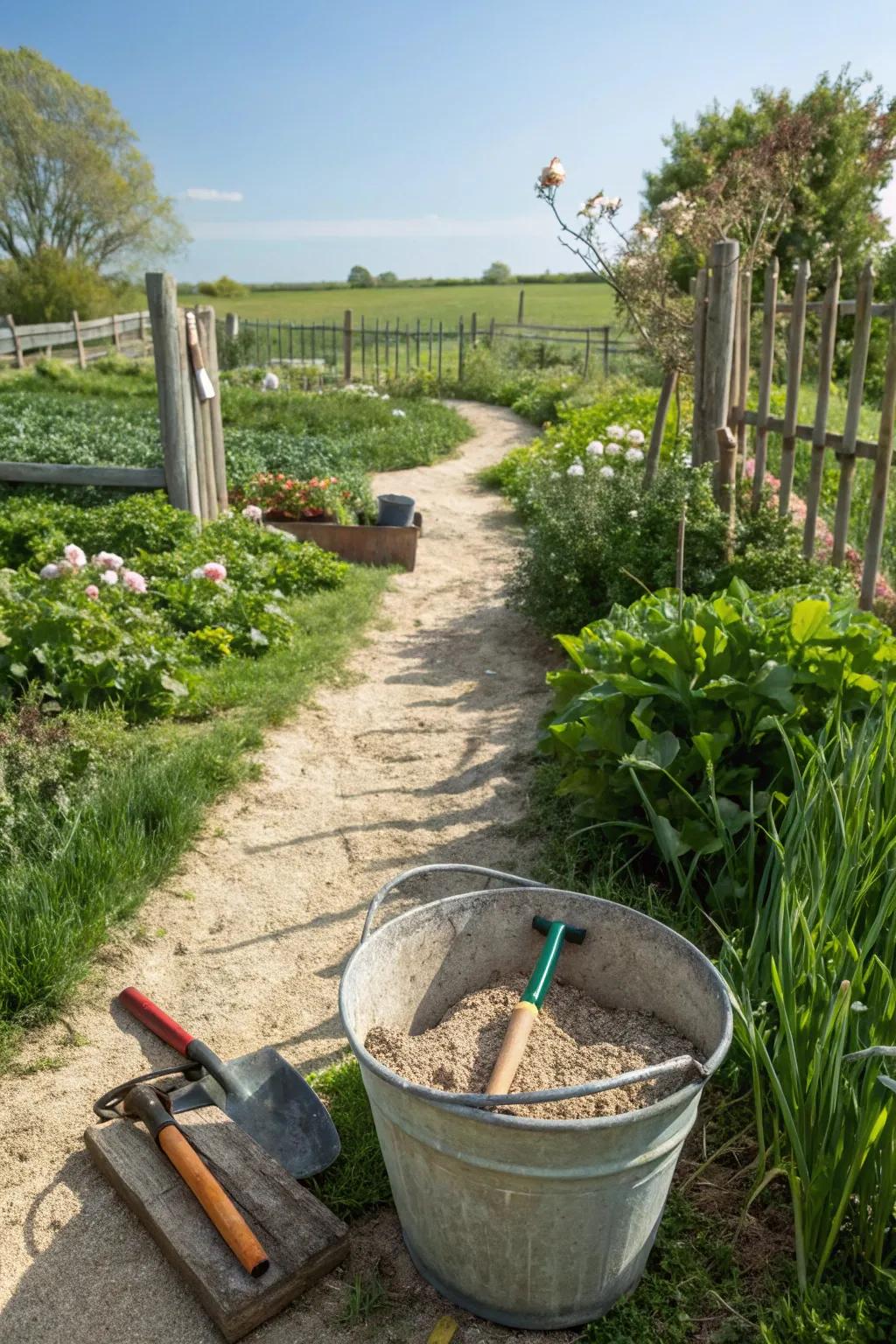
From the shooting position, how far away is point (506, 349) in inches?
949

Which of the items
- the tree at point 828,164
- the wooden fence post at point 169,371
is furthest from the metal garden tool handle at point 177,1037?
the tree at point 828,164

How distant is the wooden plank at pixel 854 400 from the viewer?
17.2 ft

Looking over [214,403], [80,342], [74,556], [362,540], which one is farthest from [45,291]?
[74,556]

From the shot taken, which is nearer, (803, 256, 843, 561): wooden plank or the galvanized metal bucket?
the galvanized metal bucket

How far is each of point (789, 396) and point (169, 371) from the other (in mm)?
4388

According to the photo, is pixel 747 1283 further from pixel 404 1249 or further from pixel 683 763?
pixel 683 763

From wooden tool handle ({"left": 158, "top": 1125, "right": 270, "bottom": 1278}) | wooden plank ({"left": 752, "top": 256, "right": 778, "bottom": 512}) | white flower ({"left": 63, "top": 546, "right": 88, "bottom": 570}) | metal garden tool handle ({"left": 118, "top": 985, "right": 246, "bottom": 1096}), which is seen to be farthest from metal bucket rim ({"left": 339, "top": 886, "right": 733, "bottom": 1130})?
wooden plank ({"left": 752, "top": 256, "right": 778, "bottom": 512})

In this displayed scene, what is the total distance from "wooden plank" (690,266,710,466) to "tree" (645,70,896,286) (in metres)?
12.4

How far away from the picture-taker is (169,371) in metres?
7.27

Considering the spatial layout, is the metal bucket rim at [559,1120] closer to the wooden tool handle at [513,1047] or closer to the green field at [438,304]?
the wooden tool handle at [513,1047]

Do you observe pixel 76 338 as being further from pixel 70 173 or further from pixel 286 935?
pixel 286 935

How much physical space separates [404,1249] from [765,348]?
17.9ft

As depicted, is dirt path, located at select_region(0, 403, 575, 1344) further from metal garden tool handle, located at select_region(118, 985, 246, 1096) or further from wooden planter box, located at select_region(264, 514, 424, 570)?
wooden planter box, located at select_region(264, 514, 424, 570)

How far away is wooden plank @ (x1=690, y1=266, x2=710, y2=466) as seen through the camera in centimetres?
636
